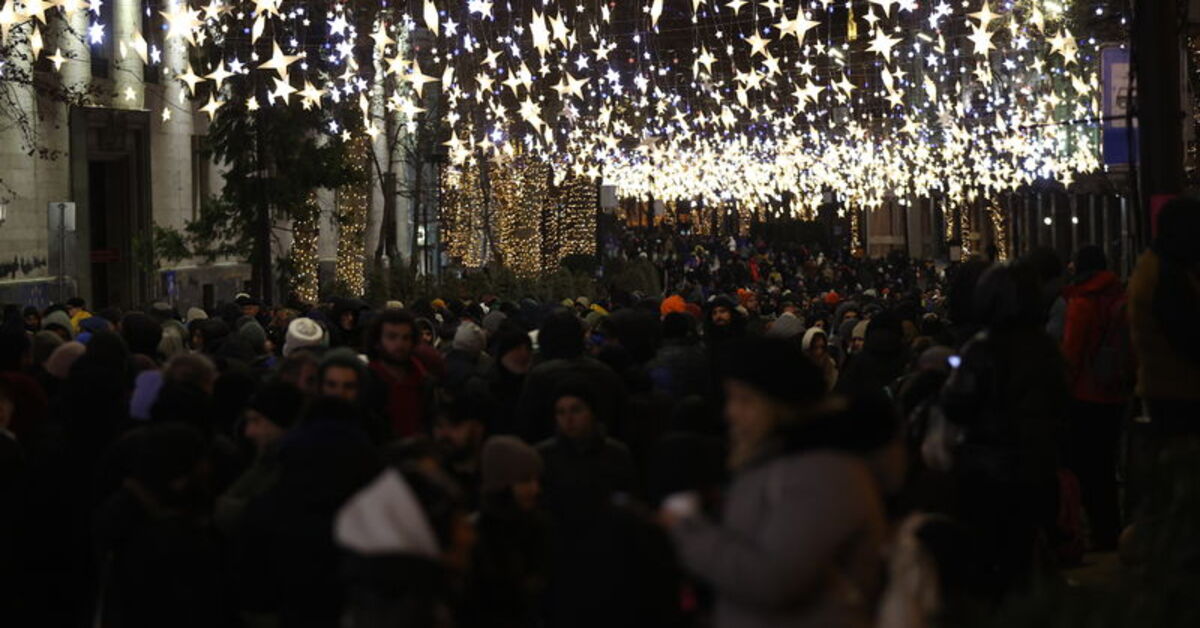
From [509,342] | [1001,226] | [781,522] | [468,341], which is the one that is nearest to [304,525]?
[781,522]

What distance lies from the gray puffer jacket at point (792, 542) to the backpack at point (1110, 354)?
297 inches

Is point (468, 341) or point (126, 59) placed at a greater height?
point (126, 59)

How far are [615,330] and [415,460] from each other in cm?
703

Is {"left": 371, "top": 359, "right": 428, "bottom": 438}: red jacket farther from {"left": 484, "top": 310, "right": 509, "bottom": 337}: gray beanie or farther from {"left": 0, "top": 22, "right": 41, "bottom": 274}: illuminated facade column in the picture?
{"left": 0, "top": 22, "right": 41, "bottom": 274}: illuminated facade column

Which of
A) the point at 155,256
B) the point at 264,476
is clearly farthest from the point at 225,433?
the point at 155,256

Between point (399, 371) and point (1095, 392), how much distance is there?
412 centimetres

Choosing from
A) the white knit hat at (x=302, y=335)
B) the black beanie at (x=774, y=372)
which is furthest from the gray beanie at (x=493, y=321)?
the black beanie at (x=774, y=372)

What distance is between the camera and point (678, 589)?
6344mm

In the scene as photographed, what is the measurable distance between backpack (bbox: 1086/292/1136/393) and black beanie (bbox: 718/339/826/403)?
7.37 metres

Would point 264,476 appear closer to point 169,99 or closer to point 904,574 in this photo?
point 904,574

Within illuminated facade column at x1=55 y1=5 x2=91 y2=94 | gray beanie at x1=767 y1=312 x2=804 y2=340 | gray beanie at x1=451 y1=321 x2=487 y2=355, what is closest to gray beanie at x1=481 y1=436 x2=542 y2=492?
gray beanie at x1=451 y1=321 x2=487 y2=355

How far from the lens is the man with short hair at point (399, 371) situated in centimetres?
1180

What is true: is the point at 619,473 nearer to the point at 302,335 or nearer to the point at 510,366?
the point at 510,366

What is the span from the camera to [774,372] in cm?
556
